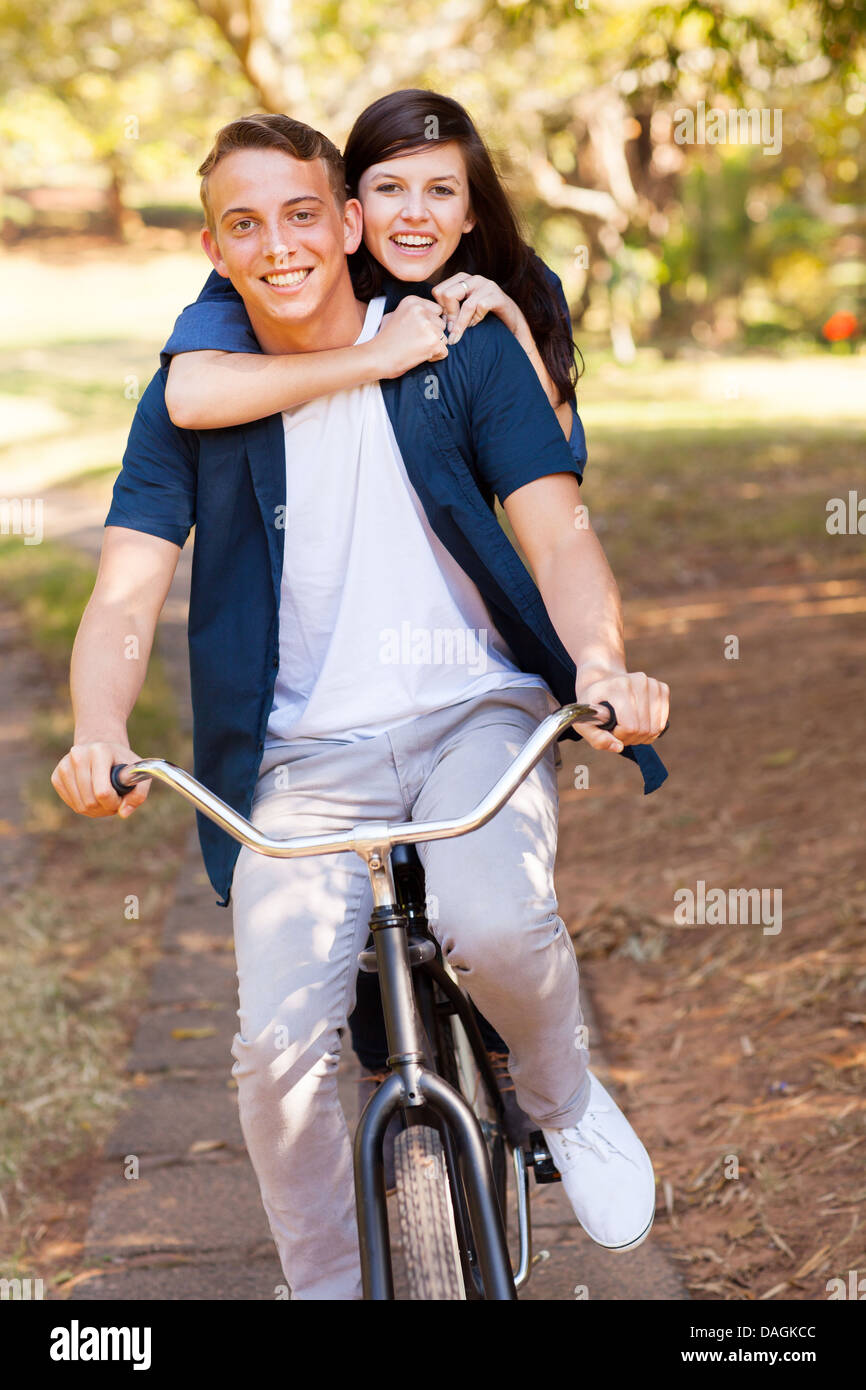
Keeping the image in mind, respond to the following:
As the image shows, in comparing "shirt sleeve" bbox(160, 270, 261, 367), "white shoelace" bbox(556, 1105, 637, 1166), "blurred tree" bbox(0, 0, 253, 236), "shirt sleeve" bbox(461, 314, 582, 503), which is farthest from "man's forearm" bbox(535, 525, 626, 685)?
"blurred tree" bbox(0, 0, 253, 236)

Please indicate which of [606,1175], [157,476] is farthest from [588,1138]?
[157,476]

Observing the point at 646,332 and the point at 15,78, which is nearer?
the point at 15,78

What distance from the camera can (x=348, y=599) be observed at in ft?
7.77

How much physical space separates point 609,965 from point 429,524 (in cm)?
226

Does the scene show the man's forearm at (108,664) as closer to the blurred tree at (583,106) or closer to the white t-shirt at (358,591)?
the white t-shirt at (358,591)

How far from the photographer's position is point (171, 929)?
4723 mm

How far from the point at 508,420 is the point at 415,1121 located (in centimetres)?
109

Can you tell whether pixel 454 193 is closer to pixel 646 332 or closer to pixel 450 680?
pixel 450 680

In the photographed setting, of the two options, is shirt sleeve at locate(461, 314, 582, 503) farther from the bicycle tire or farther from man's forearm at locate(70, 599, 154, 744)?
the bicycle tire

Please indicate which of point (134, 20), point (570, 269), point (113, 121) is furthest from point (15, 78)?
point (570, 269)

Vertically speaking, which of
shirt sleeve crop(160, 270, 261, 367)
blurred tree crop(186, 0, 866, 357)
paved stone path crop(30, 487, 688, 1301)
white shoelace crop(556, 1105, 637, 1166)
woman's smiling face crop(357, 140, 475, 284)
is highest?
blurred tree crop(186, 0, 866, 357)

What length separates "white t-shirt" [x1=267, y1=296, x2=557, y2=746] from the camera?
2371 mm

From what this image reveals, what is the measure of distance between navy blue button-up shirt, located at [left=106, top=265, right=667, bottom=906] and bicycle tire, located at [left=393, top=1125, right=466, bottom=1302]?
62 cm
